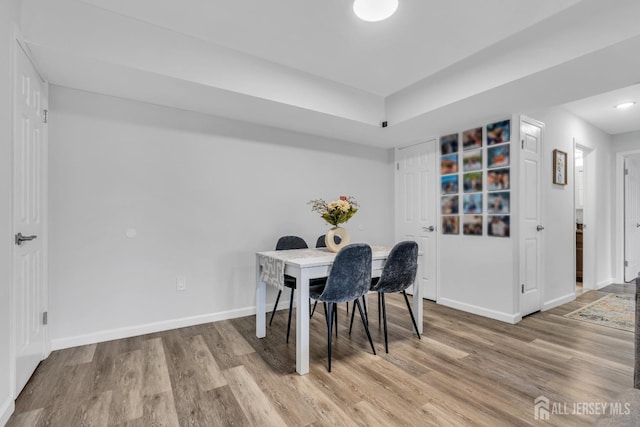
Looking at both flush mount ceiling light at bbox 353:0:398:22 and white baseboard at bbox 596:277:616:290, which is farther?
white baseboard at bbox 596:277:616:290

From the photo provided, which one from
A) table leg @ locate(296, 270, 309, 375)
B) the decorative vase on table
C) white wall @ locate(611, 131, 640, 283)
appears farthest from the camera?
white wall @ locate(611, 131, 640, 283)

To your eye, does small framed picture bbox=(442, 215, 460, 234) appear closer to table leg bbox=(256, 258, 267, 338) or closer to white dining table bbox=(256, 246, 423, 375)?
white dining table bbox=(256, 246, 423, 375)

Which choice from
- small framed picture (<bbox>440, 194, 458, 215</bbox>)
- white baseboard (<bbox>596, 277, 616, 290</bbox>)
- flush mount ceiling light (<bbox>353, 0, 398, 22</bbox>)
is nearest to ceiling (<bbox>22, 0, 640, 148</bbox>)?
flush mount ceiling light (<bbox>353, 0, 398, 22</bbox>)

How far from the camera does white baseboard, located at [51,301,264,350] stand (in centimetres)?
251

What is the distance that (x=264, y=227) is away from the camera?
3.49m

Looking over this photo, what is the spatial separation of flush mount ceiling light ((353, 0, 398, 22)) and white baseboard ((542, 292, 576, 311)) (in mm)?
3480

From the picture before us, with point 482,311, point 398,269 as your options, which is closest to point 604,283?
point 482,311

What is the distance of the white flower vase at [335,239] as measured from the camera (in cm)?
277

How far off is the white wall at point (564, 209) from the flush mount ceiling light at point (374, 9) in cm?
223

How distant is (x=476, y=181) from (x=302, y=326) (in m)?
2.59

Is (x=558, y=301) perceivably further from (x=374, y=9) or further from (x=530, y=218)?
(x=374, y=9)

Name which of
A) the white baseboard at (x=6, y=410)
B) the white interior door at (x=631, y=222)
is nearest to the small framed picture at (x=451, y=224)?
the white interior door at (x=631, y=222)

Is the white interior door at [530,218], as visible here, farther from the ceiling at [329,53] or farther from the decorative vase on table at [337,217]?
the decorative vase on table at [337,217]

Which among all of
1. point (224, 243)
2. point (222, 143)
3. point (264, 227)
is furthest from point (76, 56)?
point (264, 227)
